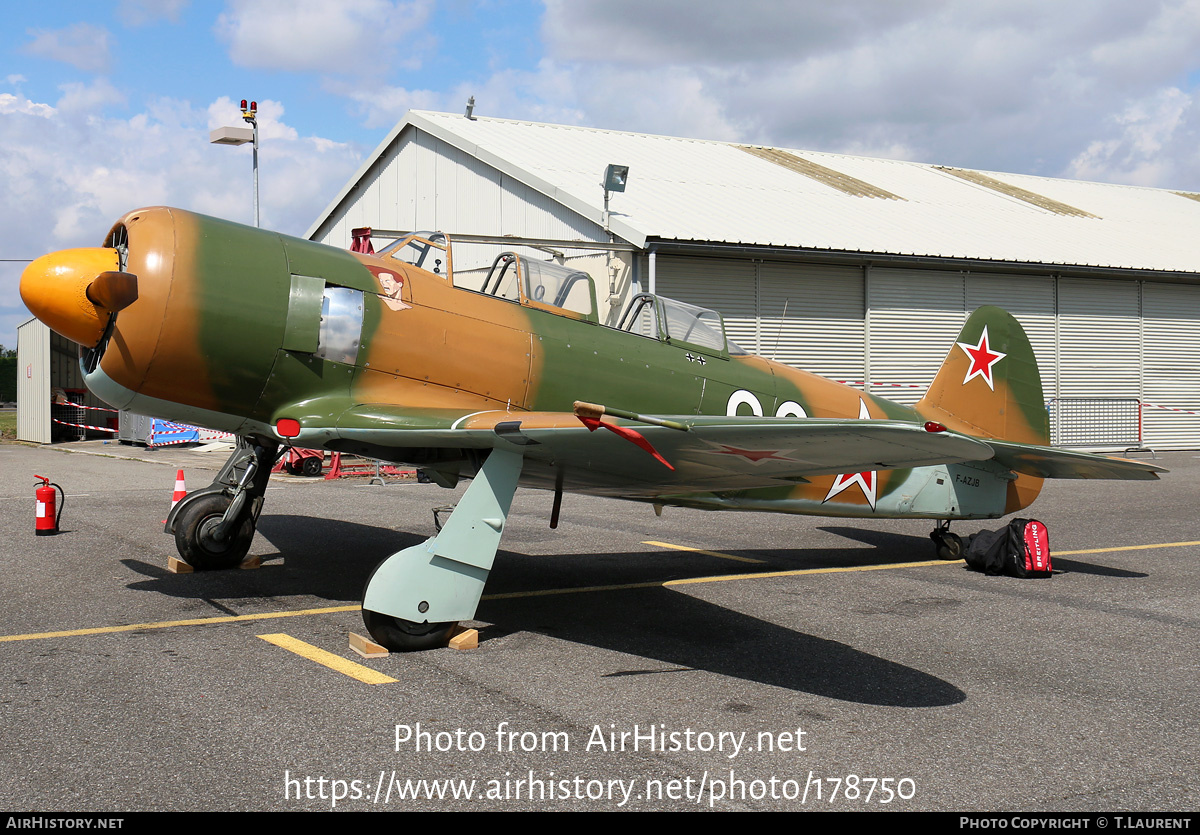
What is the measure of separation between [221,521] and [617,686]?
4.17 m

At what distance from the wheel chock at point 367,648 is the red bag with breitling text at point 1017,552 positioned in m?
5.22

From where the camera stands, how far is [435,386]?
6.04 m

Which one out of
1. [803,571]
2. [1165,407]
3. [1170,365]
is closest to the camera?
[803,571]

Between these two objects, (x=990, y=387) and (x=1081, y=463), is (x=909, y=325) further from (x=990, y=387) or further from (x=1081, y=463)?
(x=1081, y=463)

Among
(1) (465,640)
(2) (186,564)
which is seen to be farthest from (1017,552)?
(2) (186,564)

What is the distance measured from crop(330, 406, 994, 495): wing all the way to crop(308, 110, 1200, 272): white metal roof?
36.8 ft

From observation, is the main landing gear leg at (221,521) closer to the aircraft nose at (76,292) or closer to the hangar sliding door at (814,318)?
the aircraft nose at (76,292)

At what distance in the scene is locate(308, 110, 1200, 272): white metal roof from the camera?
18250 millimetres

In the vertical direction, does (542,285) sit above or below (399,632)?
above

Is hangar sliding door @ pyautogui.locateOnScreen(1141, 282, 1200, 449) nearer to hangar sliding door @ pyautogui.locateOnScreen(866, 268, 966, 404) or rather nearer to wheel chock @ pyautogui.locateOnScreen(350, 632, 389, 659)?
hangar sliding door @ pyautogui.locateOnScreen(866, 268, 966, 404)

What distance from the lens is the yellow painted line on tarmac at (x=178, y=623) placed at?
5332mm

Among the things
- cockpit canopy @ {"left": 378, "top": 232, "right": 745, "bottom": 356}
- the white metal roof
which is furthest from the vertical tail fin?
the white metal roof

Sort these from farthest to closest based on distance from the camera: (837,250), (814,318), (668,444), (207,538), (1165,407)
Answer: (1165,407) < (814,318) < (837,250) < (207,538) < (668,444)

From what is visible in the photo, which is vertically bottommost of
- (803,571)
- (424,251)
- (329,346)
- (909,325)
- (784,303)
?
(803,571)
